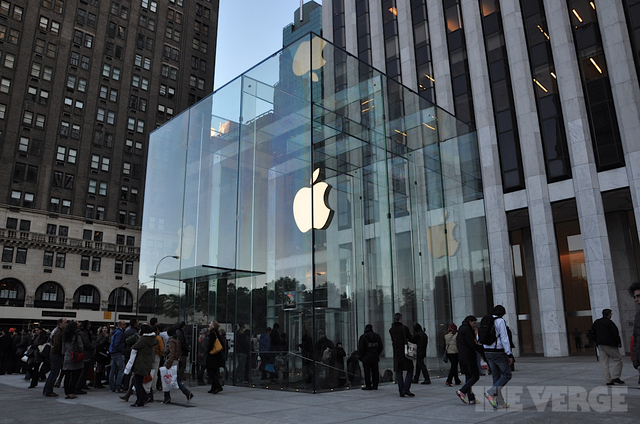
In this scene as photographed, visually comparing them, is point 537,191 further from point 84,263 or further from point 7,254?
point 7,254

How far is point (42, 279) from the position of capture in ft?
179

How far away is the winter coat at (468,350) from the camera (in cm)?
955

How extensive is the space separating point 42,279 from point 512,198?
51709 millimetres

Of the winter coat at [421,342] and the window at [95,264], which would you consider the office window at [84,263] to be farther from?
the winter coat at [421,342]

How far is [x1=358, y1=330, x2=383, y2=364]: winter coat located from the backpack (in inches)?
150

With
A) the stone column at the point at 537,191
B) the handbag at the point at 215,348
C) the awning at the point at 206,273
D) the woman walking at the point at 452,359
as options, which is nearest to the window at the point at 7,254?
the awning at the point at 206,273

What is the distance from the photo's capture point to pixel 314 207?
46.2 feet

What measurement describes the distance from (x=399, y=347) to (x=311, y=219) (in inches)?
172

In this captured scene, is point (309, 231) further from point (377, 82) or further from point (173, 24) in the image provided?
point (173, 24)

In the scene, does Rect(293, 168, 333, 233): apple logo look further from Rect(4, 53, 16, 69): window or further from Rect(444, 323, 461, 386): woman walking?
Rect(4, 53, 16, 69): window

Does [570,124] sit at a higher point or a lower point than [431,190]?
higher

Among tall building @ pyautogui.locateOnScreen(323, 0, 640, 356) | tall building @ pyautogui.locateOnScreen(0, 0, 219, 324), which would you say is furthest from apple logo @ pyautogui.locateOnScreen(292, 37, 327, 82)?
tall building @ pyautogui.locateOnScreen(0, 0, 219, 324)

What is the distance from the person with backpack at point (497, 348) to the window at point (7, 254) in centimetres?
5711

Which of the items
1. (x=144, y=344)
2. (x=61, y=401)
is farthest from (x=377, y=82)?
(x=61, y=401)
